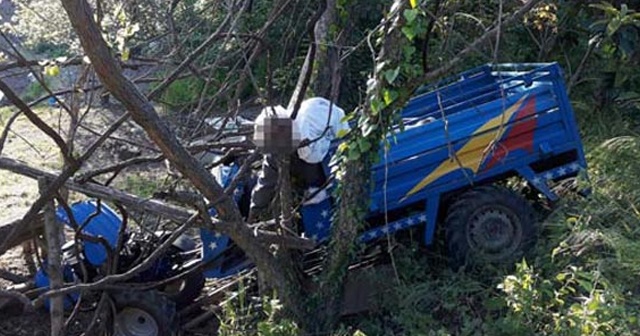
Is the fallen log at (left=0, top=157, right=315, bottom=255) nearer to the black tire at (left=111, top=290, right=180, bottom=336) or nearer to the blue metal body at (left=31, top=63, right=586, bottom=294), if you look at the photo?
the blue metal body at (left=31, top=63, right=586, bottom=294)

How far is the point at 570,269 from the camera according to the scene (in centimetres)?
471

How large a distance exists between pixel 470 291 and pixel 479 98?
132 cm

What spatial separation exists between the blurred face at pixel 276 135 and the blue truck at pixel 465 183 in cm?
78

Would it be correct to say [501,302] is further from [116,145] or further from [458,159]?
[116,145]

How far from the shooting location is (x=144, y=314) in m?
5.28

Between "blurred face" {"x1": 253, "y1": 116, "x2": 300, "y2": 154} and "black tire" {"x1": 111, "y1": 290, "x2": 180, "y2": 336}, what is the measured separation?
1.40 m

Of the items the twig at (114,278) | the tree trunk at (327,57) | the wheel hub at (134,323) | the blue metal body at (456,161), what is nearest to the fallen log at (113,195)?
the twig at (114,278)

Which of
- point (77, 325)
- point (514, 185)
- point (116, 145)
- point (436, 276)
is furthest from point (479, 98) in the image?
point (116, 145)

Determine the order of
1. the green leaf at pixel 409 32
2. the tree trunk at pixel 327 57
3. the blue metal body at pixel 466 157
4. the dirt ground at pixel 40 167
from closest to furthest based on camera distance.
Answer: the green leaf at pixel 409 32 → the blue metal body at pixel 466 157 → the tree trunk at pixel 327 57 → the dirt ground at pixel 40 167

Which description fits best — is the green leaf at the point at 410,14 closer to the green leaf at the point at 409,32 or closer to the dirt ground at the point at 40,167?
the green leaf at the point at 409,32

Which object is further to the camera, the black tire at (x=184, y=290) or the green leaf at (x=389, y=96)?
the black tire at (x=184, y=290)

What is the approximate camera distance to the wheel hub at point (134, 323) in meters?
5.29

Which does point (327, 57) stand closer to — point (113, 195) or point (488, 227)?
point (488, 227)

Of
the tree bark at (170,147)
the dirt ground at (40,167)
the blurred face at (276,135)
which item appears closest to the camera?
the tree bark at (170,147)
